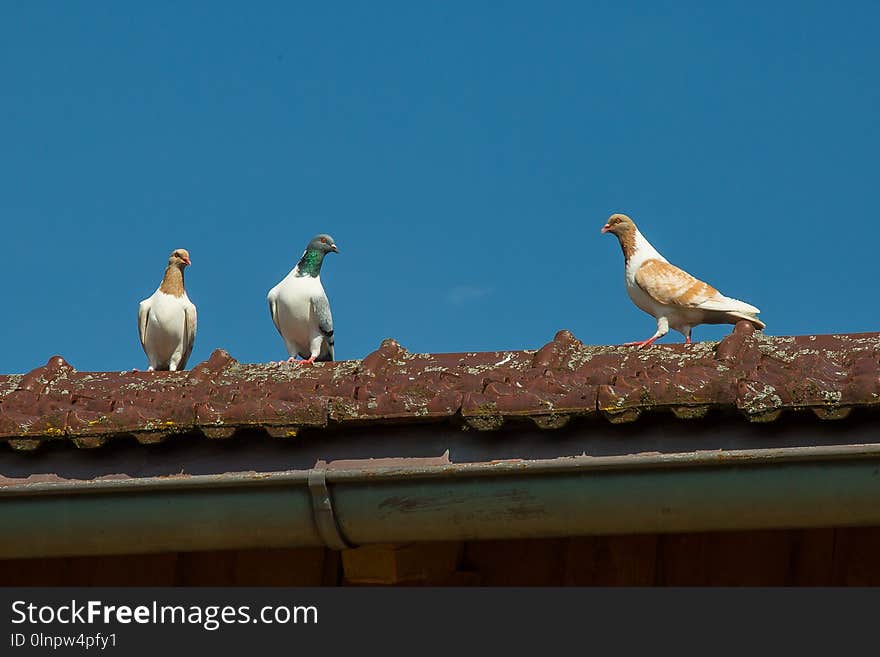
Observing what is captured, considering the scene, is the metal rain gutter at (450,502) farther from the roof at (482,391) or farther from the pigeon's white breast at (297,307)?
the pigeon's white breast at (297,307)

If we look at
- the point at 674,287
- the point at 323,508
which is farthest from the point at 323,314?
the point at 323,508

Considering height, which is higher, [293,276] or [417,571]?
[293,276]

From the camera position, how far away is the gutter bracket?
3.43 meters

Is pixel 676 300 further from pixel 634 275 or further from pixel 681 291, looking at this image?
pixel 634 275

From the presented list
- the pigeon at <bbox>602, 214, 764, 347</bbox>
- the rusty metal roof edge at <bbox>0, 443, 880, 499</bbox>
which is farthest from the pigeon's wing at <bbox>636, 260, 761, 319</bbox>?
the rusty metal roof edge at <bbox>0, 443, 880, 499</bbox>

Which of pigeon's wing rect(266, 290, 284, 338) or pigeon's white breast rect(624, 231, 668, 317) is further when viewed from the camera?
pigeon's wing rect(266, 290, 284, 338)

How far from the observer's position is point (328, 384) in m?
3.87

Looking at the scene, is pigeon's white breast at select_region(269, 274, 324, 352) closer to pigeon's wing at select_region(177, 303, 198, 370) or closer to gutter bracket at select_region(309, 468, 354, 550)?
pigeon's wing at select_region(177, 303, 198, 370)

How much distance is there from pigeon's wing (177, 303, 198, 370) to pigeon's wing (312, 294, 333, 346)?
65 cm

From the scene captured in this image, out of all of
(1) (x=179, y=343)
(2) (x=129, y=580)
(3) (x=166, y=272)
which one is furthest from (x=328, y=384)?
(3) (x=166, y=272)

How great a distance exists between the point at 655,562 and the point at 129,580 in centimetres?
156

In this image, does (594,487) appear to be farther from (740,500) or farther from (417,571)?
(417,571)

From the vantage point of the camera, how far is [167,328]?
23.8ft

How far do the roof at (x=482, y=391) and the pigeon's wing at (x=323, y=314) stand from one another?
3.07 metres
